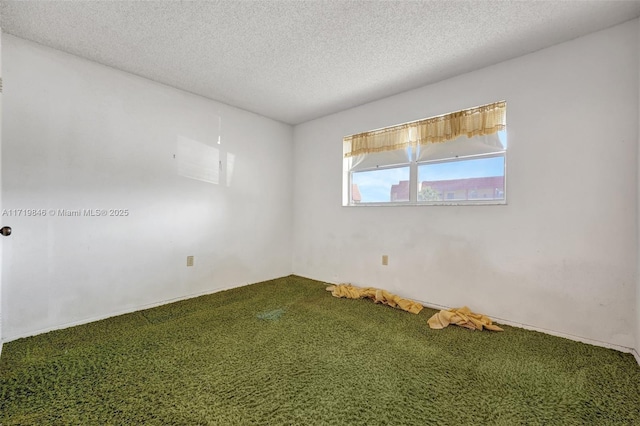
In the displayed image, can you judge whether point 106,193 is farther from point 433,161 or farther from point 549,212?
point 549,212

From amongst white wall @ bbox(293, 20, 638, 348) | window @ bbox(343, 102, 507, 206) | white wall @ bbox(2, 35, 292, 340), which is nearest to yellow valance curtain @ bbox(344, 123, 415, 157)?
window @ bbox(343, 102, 507, 206)

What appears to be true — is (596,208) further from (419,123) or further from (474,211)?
(419,123)

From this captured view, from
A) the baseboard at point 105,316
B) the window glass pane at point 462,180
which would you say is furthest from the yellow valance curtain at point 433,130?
the baseboard at point 105,316

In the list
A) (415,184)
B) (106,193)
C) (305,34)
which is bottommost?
(106,193)

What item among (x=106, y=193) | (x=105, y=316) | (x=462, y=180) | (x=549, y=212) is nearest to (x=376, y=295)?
(x=462, y=180)

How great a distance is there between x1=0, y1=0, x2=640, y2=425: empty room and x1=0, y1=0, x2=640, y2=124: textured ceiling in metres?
0.02

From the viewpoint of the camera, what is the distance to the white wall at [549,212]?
1.98 metres

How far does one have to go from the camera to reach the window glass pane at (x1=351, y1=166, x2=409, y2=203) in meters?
3.22

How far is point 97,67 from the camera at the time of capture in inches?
99.1

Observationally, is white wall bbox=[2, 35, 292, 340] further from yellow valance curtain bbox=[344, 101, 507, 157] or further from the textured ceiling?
yellow valance curtain bbox=[344, 101, 507, 157]

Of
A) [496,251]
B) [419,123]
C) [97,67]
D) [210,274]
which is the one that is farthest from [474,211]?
[97,67]

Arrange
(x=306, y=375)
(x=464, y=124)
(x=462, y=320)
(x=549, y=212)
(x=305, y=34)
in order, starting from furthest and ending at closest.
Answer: (x=464, y=124), (x=462, y=320), (x=549, y=212), (x=305, y=34), (x=306, y=375)

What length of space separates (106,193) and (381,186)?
9.61ft

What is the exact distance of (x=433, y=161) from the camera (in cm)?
295
